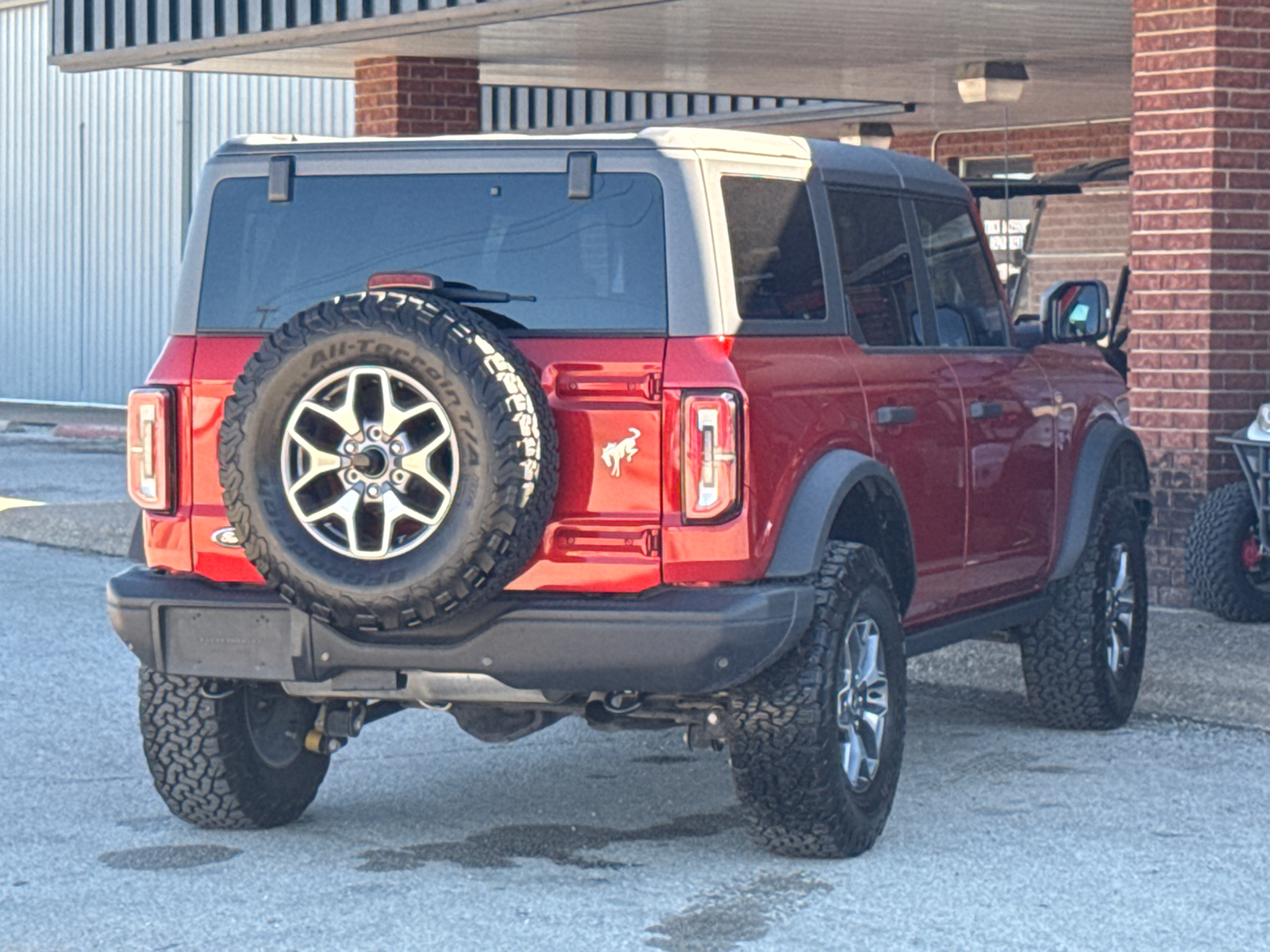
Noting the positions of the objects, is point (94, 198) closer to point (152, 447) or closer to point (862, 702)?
point (152, 447)

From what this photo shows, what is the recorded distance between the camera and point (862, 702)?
582cm

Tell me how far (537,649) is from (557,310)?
35.0 inches

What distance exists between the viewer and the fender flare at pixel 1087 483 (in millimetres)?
7355

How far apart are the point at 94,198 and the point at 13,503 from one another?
Answer: 15873 mm

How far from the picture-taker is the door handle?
605 cm

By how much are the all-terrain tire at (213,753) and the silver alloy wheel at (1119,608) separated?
123 inches

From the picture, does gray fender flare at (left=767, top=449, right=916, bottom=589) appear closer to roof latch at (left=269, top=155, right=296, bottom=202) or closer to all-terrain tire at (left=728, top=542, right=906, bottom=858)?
all-terrain tire at (left=728, top=542, right=906, bottom=858)

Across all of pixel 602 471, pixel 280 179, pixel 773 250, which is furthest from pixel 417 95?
pixel 602 471

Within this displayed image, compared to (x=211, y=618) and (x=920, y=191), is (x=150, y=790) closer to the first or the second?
(x=211, y=618)

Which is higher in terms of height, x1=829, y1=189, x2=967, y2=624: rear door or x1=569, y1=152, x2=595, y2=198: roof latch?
x1=569, y1=152, x2=595, y2=198: roof latch

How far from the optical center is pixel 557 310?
5453 millimetres

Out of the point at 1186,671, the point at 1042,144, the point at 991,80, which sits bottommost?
the point at 1186,671

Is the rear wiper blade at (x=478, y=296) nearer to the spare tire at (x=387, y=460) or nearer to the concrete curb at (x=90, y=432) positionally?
the spare tire at (x=387, y=460)

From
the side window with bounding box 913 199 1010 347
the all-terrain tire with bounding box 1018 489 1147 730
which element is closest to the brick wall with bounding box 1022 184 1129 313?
the all-terrain tire with bounding box 1018 489 1147 730
